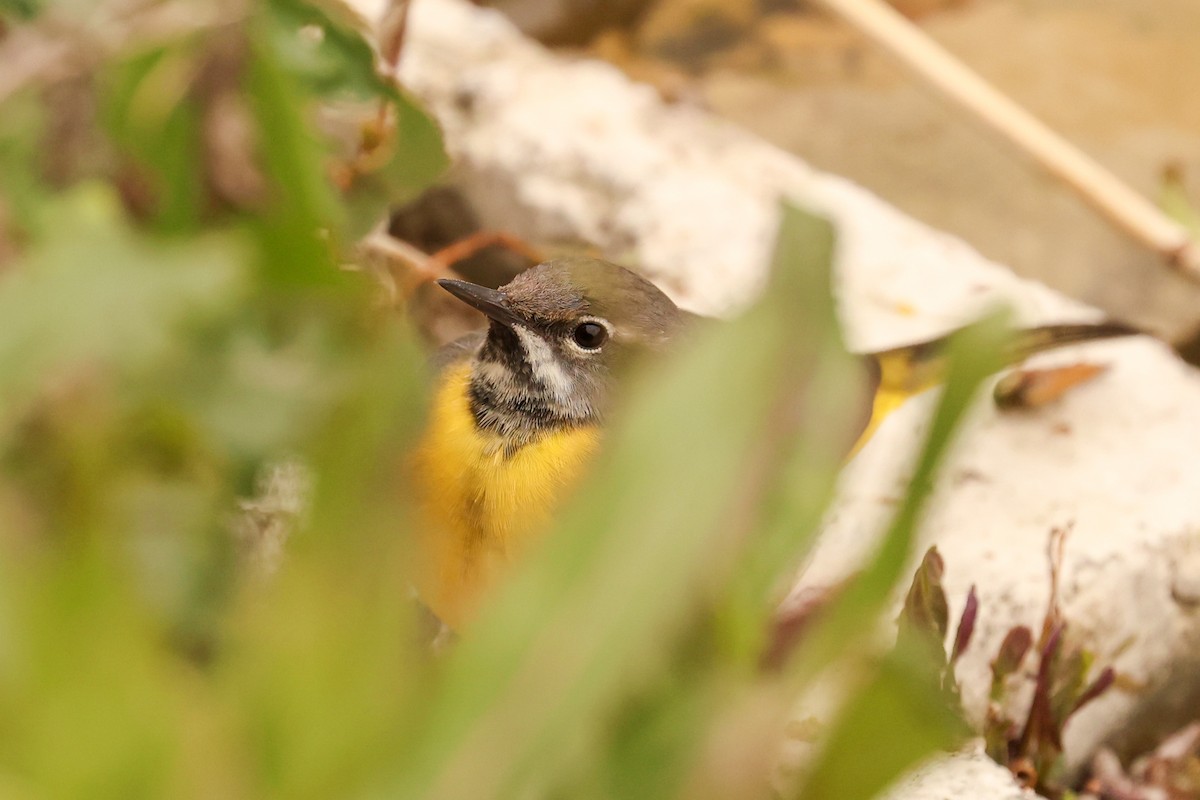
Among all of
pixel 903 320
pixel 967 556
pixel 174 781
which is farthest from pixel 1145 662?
pixel 174 781

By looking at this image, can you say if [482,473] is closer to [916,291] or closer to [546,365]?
[546,365]

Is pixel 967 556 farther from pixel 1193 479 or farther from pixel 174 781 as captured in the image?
pixel 174 781

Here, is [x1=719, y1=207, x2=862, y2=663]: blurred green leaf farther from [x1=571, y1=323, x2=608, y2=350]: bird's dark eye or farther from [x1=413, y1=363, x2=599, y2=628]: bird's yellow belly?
[x1=571, y1=323, x2=608, y2=350]: bird's dark eye

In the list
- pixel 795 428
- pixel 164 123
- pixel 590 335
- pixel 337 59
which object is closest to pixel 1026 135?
pixel 590 335

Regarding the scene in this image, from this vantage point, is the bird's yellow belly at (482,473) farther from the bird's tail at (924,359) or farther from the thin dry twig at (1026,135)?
the thin dry twig at (1026,135)

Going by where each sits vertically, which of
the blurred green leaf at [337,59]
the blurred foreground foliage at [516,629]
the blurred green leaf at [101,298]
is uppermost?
the blurred foreground foliage at [516,629]

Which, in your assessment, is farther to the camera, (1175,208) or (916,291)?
(1175,208)

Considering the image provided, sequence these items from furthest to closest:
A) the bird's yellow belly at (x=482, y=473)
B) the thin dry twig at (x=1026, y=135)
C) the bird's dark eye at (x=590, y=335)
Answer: the thin dry twig at (x=1026, y=135)
the bird's dark eye at (x=590, y=335)
the bird's yellow belly at (x=482, y=473)

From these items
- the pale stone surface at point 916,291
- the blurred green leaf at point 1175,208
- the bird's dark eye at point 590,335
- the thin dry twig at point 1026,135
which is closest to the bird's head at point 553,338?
the bird's dark eye at point 590,335
